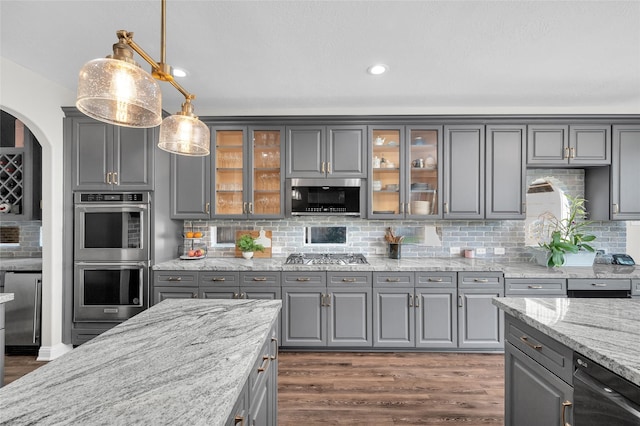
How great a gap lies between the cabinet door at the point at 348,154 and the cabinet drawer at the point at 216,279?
1.52m

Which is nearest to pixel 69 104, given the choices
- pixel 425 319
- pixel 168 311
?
pixel 168 311

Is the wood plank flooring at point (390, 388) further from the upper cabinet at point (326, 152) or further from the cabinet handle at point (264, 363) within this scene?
the upper cabinet at point (326, 152)

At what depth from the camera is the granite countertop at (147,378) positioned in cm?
72

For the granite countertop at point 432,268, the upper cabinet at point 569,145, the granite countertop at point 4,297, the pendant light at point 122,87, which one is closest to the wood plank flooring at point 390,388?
the granite countertop at point 432,268

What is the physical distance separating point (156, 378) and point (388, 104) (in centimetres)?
317

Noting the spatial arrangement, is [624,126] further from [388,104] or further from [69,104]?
[69,104]

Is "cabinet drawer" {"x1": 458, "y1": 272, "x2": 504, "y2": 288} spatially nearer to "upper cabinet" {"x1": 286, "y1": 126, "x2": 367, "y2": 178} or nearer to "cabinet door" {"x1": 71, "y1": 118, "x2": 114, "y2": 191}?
"upper cabinet" {"x1": 286, "y1": 126, "x2": 367, "y2": 178}

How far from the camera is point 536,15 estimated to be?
1.80 metres

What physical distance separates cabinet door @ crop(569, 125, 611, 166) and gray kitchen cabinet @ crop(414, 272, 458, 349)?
1.90 m

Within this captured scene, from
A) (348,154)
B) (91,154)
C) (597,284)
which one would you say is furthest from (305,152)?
(597,284)

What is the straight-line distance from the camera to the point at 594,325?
131 centimetres

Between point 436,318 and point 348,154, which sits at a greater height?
point 348,154

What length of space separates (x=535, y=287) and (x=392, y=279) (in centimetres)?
139

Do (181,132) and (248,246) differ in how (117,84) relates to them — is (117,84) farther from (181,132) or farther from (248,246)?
(248,246)
